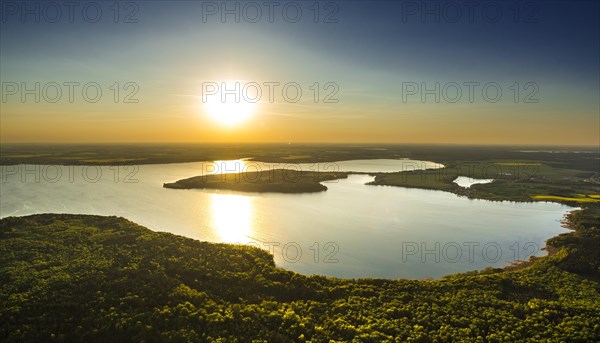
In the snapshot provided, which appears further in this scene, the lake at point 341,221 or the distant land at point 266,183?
the distant land at point 266,183

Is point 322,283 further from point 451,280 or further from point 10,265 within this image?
point 10,265

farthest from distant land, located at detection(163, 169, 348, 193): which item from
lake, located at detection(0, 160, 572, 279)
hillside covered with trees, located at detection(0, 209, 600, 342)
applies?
hillside covered with trees, located at detection(0, 209, 600, 342)

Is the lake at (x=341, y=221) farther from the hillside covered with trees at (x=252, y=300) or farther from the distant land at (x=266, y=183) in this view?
the hillside covered with trees at (x=252, y=300)

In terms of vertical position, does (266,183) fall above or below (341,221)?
above

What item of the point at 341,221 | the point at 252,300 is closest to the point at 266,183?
the point at 341,221

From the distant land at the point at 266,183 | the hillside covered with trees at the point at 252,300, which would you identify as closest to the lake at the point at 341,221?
the distant land at the point at 266,183

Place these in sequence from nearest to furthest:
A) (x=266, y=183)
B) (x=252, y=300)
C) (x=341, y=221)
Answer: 1. (x=252, y=300)
2. (x=341, y=221)
3. (x=266, y=183)

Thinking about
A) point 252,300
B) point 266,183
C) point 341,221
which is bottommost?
point 252,300

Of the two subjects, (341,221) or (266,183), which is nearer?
(341,221)

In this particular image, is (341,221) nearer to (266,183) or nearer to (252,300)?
(252,300)
